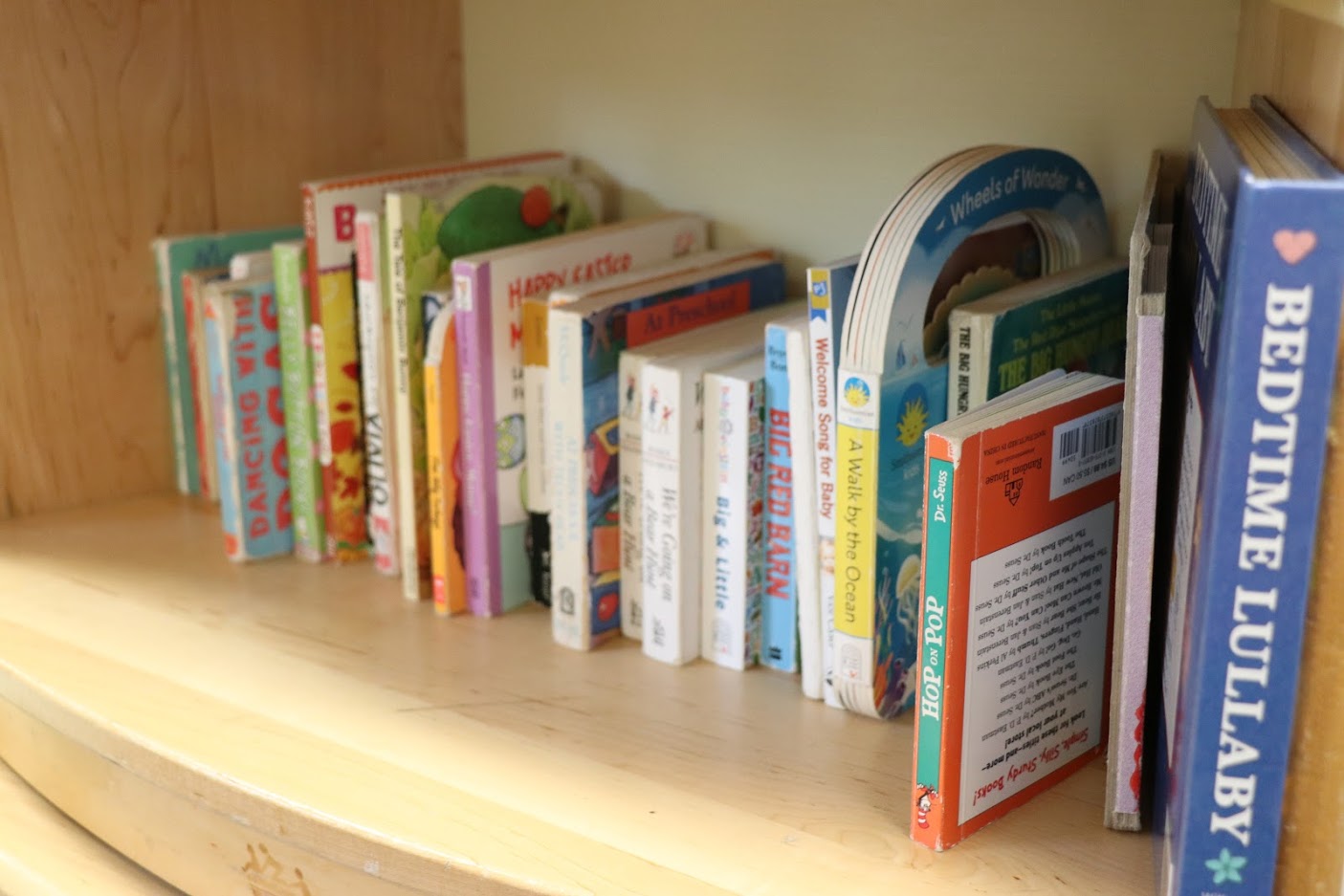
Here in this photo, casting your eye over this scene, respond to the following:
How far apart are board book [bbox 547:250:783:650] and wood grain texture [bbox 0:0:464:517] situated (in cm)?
40

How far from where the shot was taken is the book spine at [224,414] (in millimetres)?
1082

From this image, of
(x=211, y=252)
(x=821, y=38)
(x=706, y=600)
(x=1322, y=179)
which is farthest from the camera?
(x=211, y=252)

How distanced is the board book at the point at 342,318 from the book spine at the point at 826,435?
0.38m

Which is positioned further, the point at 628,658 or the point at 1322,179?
the point at 628,658

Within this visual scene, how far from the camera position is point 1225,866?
618 mm

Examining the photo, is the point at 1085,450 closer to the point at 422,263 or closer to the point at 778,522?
the point at 778,522

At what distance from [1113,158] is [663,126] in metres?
0.39

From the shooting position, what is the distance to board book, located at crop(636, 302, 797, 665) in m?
0.92

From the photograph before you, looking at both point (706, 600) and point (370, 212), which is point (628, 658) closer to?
point (706, 600)

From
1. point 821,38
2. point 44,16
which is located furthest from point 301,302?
point 821,38

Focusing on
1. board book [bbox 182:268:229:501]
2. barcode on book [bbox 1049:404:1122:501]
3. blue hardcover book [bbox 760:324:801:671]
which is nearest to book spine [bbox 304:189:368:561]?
board book [bbox 182:268:229:501]

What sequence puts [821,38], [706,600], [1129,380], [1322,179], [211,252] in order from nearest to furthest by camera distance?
[1322,179], [1129,380], [706,600], [821,38], [211,252]

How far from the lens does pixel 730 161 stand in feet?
3.79

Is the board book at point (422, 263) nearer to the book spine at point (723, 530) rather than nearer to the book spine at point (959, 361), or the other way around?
the book spine at point (723, 530)
